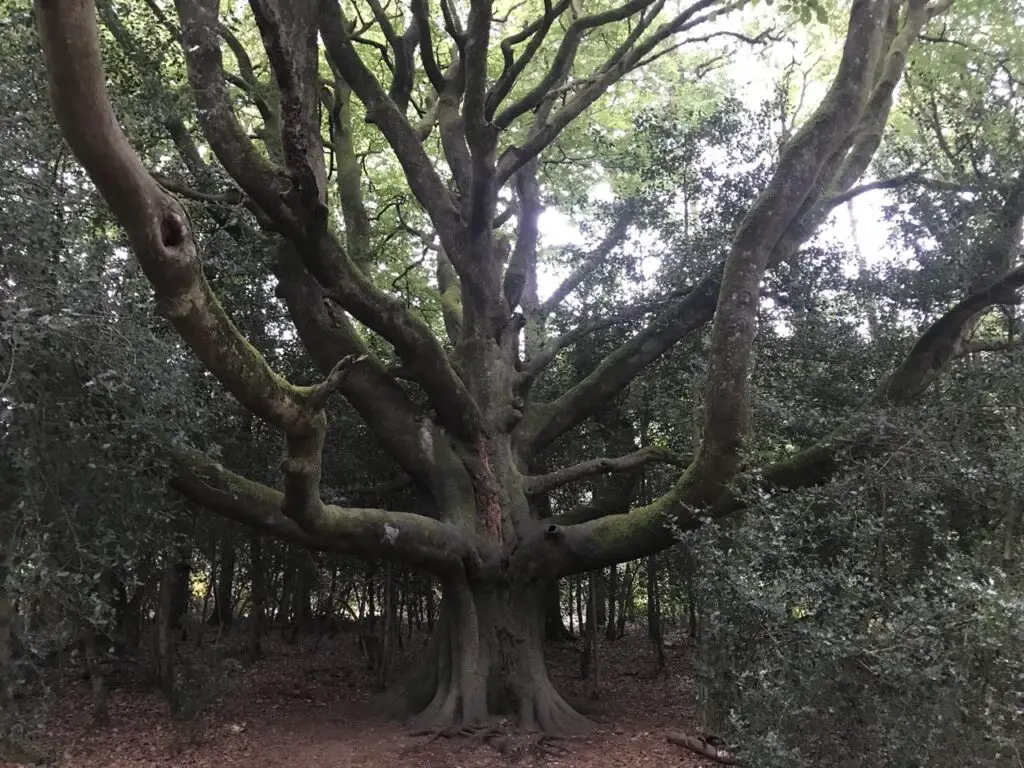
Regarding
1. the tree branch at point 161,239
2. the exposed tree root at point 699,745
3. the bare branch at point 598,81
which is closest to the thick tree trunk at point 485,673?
the exposed tree root at point 699,745

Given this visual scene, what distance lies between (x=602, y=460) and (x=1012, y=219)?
4.93 m

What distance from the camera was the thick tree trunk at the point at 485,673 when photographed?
8492 millimetres

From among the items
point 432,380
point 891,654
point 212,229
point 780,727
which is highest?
point 212,229

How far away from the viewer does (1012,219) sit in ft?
21.1

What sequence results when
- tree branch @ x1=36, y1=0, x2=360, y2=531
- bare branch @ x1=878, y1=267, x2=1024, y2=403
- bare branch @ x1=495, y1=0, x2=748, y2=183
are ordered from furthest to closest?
bare branch @ x1=495, y1=0, x2=748, y2=183
bare branch @ x1=878, y1=267, x2=1024, y2=403
tree branch @ x1=36, y1=0, x2=360, y2=531

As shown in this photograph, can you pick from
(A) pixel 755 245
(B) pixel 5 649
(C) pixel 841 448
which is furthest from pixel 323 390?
(C) pixel 841 448

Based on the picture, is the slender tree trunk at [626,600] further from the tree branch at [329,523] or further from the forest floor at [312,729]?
the tree branch at [329,523]

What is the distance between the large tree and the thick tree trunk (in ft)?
0.09

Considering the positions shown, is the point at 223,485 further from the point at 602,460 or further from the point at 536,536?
the point at 602,460

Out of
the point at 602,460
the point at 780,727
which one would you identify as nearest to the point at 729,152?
the point at 602,460

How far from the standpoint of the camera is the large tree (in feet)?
20.5

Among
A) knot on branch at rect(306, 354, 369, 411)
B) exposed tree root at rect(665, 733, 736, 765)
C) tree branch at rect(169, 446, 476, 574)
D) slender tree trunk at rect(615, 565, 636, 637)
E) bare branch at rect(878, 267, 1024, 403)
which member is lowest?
exposed tree root at rect(665, 733, 736, 765)

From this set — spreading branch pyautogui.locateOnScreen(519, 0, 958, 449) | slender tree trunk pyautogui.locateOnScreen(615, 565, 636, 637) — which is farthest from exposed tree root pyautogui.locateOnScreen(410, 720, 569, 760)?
slender tree trunk pyautogui.locateOnScreen(615, 565, 636, 637)

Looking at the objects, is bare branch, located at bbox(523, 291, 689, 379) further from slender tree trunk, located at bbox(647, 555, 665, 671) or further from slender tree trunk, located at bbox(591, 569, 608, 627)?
slender tree trunk, located at bbox(591, 569, 608, 627)
